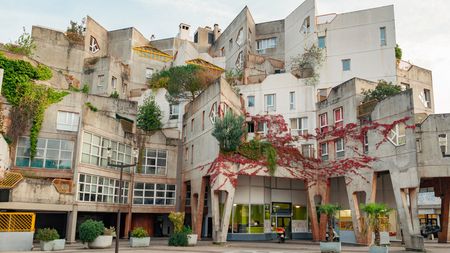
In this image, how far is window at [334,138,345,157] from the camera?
108 ft

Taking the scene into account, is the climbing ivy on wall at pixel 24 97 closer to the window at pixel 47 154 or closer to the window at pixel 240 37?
the window at pixel 47 154

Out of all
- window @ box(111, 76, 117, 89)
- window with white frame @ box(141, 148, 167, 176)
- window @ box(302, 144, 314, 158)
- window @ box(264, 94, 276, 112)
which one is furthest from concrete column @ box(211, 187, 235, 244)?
window @ box(111, 76, 117, 89)

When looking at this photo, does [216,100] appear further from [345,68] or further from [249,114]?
[345,68]

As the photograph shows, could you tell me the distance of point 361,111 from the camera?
3130 cm

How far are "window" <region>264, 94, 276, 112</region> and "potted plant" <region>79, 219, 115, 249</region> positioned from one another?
20271mm

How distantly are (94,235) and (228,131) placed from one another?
1110 centimetres

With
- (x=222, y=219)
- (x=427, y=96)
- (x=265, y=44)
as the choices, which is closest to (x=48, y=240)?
(x=222, y=219)

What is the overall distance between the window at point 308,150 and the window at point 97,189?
1602 centimetres

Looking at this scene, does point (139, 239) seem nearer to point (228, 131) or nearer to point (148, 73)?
point (228, 131)

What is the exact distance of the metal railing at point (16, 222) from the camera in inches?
885

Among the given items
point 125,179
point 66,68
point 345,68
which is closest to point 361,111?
point 345,68

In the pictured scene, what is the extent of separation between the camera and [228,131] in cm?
2864

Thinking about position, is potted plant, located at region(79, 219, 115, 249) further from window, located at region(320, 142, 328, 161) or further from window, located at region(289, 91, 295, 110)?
window, located at region(289, 91, 295, 110)

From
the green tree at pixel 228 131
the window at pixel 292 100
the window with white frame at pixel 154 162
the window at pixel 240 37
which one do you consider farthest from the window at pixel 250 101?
the window at pixel 240 37
